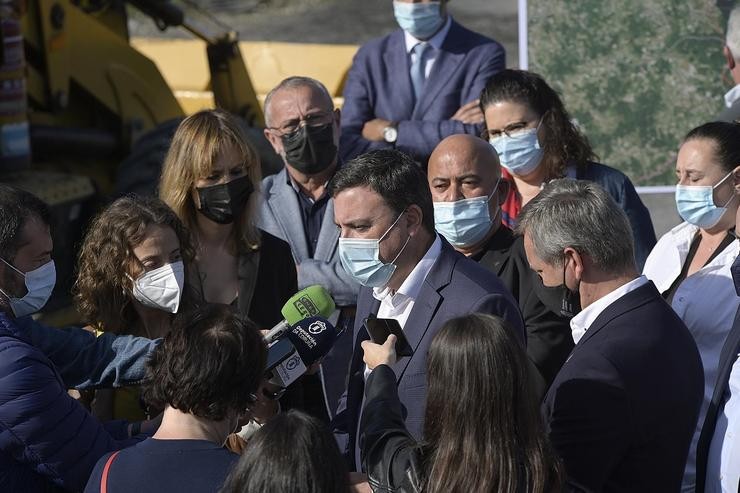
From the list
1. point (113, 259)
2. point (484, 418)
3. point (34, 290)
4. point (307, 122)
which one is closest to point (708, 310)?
point (484, 418)

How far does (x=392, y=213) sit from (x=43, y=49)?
5.09m

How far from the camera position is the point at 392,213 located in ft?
11.9

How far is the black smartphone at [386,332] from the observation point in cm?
330

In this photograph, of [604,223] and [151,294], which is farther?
[151,294]

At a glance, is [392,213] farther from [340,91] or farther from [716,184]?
[340,91]

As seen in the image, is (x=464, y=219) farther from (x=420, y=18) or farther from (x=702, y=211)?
(x=420, y=18)

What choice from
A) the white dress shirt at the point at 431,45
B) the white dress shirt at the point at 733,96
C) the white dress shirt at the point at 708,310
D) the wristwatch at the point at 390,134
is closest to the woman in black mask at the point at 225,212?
the wristwatch at the point at 390,134

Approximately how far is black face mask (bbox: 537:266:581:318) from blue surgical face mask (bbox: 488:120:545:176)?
3.39 feet

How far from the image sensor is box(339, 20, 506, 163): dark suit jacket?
595 cm

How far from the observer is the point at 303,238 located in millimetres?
4922

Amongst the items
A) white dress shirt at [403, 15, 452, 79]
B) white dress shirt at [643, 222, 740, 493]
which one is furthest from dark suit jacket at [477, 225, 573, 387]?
white dress shirt at [403, 15, 452, 79]

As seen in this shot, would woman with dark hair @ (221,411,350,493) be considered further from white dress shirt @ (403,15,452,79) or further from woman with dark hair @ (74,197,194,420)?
white dress shirt @ (403,15,452,79)

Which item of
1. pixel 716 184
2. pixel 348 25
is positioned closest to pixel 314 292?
pixel 716 184

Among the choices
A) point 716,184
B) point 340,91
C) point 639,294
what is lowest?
point 340,91
